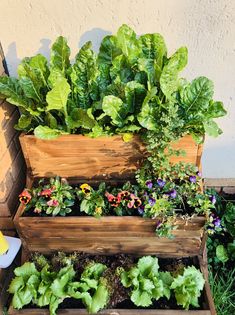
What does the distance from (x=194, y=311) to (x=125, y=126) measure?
2.85 feet

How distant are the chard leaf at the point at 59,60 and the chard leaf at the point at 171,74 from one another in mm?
470

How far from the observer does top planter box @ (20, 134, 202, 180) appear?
5.08 ft

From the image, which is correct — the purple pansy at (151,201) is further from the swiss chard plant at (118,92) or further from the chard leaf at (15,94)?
the chard leaf at (15,94)

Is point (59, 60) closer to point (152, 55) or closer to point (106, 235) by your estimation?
point (152, 55)

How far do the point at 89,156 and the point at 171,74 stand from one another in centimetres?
54

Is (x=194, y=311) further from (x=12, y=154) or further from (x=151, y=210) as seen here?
(x=12, y=154)

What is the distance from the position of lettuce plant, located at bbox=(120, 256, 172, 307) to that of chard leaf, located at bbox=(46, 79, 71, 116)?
0.81 meters

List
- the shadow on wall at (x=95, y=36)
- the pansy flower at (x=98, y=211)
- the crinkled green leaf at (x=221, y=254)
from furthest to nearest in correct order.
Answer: the crinkled green leaf at (x=221, y=254), the shadow on wall at (x=95, y=36), the pansy flower at (x=98, y=211)

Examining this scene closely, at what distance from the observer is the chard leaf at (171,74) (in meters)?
1.44

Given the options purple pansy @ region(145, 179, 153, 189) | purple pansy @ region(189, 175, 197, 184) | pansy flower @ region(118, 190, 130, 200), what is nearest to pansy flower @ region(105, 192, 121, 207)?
pansy flower @ region(118, 190, 130, 200)

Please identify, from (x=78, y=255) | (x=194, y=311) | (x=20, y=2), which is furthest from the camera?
(x=78, y=255)

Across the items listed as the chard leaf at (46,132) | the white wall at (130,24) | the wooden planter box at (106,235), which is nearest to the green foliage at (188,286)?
the wooden planter box at (106,235)

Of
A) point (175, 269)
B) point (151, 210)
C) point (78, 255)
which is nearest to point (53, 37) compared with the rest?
point (151, 210)

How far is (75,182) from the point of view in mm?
1716
